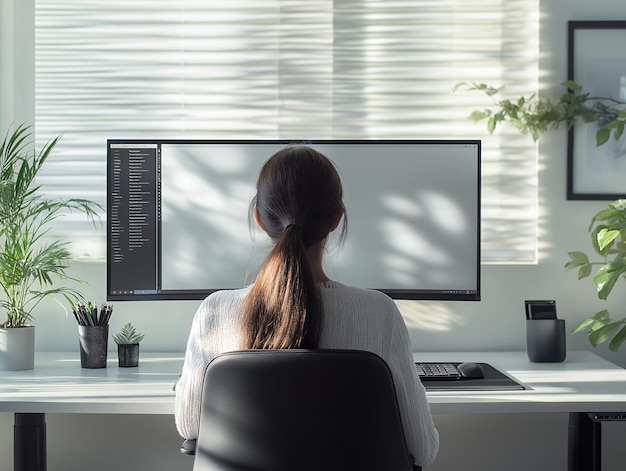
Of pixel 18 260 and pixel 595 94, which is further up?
pixel 595 94

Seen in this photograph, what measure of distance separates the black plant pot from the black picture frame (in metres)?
1.50

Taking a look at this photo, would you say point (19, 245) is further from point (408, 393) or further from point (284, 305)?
point (408, 393)

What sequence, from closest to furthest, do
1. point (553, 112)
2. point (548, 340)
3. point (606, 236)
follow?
point (606, 236), point (548, 340), point (553, 112)

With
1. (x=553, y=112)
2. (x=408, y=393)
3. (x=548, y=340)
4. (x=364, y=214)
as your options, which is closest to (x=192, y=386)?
(x=408, y=393)

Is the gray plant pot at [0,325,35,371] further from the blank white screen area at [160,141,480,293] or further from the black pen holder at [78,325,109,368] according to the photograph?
the blank white screen area at [160,141,480,293]

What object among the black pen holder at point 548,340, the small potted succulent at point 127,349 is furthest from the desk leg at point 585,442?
the small potted succulent at point 127,349

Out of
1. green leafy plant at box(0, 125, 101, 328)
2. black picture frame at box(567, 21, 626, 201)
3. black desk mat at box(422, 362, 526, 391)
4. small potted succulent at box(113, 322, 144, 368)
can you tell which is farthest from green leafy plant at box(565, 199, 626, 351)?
green leafy plant at box(0, 125, 101, 328)

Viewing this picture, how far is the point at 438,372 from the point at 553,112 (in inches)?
40.6

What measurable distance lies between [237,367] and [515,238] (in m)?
1.66

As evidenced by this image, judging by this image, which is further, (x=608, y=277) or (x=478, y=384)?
(x=608, y=277)

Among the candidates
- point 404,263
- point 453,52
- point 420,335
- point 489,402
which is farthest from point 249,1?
point 489,402

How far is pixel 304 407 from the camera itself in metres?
1.29

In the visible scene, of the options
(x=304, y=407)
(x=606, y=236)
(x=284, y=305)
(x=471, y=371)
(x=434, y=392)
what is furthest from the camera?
(x=606, y=236)

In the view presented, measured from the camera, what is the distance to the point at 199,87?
2725 mm
